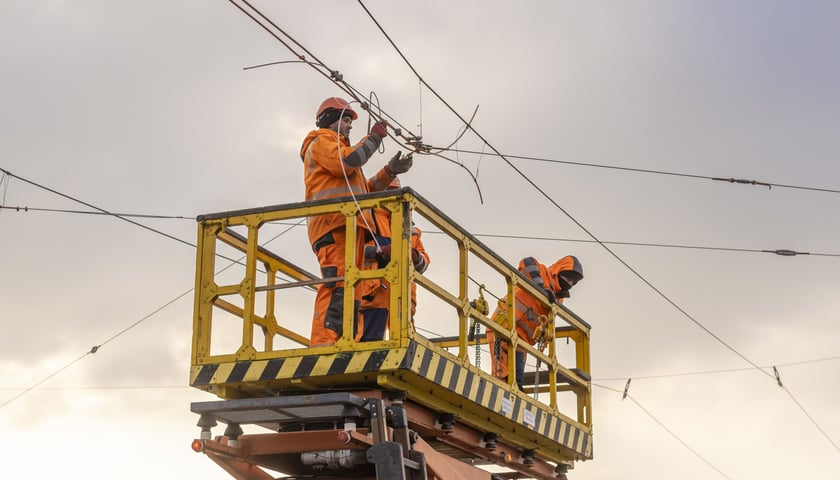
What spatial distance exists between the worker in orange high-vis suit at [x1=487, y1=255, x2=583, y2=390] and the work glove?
1.47 metres

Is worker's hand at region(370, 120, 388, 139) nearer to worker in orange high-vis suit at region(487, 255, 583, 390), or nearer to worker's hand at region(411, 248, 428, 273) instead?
worker's hand at region(411, 248, 428, 273)

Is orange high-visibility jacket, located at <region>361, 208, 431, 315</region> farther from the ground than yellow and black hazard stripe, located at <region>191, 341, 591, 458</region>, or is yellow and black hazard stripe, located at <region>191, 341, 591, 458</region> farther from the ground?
orange high-visibility jacket, located at <region>361, 208, 431, 315</region>

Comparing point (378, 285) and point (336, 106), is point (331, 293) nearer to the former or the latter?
point (378, 285)

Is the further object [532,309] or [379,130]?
[532,309]

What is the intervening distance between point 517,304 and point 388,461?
3887 millimetres

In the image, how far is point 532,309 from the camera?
11.3m

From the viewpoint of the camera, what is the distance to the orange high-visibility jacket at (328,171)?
909cm

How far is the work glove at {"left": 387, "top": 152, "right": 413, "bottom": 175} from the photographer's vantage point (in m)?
9.75

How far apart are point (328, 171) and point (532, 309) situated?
9.56 feet

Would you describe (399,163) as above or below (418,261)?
above

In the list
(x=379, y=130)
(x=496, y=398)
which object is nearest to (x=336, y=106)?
(x=379, y=130)

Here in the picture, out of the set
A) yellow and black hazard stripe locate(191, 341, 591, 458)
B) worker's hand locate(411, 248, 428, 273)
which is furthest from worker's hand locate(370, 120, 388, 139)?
yellow and black hazard stripe locate(191, 341, 591, 458)

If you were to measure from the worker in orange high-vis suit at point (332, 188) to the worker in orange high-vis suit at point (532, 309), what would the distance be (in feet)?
5.41

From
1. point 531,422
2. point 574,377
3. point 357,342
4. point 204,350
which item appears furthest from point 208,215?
point 574,377
